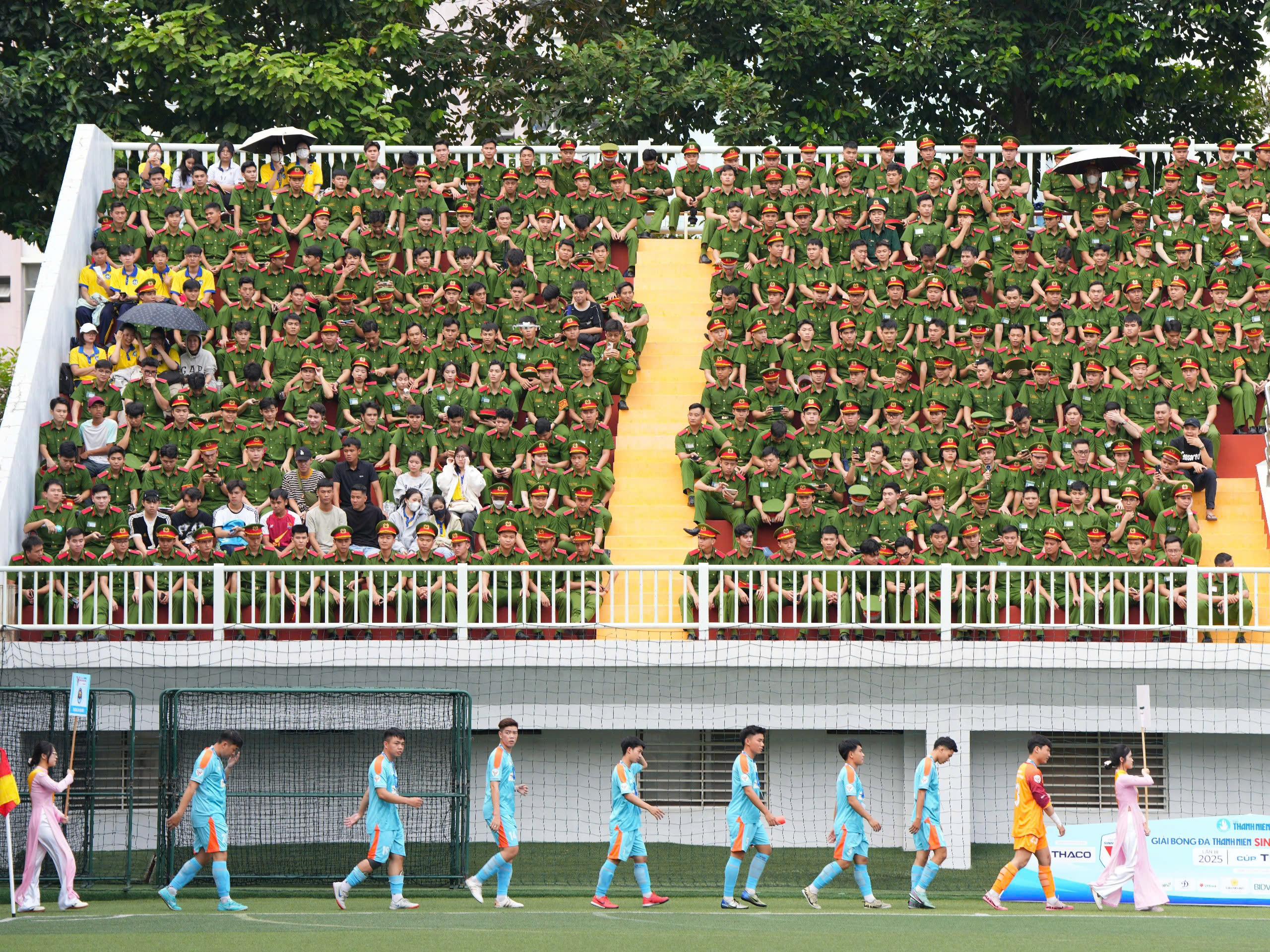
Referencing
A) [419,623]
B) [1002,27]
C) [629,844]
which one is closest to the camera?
[629,844]

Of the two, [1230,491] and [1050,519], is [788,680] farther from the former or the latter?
[1230,491]

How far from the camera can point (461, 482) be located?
19.4 metres

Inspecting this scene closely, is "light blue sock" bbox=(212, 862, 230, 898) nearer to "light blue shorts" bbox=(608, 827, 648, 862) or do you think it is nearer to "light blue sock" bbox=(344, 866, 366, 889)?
"light blue sock" bbox=(344, 866, 366, 889)

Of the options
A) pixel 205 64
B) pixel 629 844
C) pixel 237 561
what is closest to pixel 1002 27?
pixel 205 64

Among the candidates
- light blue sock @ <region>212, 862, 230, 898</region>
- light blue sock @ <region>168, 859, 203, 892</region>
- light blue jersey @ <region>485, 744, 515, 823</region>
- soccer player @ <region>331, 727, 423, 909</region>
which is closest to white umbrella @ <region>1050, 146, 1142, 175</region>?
light blue jersey @ <region>485, 744, 515, 823</region>

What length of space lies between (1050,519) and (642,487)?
4.61 meters

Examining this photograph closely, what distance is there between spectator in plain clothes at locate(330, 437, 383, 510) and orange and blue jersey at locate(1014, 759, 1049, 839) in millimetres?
7879

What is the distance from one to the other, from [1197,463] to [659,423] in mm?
6154

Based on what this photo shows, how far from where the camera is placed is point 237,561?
18547 millimetres

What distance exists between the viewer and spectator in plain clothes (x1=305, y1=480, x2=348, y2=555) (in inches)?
747

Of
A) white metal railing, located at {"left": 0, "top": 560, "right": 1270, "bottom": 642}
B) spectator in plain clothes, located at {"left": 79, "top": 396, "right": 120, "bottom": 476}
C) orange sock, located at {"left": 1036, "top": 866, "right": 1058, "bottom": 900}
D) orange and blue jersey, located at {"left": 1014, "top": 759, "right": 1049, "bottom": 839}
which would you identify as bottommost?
orange sock, located at {"left": 1036, "top": 866, "right": 1058, "bottom": 900}

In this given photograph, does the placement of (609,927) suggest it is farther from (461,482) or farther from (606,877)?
(461,482)

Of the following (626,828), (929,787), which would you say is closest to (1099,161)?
(929,787)

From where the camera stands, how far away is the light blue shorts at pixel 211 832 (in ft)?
48.5
